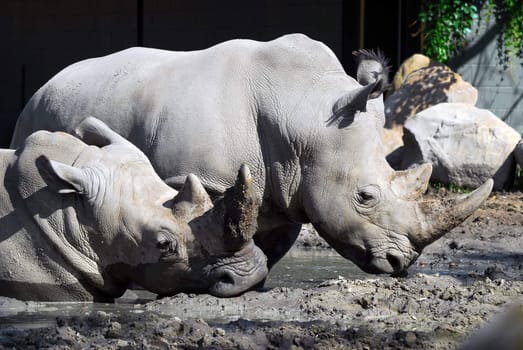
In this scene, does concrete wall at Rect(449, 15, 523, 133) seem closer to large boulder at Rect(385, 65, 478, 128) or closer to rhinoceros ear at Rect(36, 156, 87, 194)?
large boulder at Rect(385, 65, 478, 128)

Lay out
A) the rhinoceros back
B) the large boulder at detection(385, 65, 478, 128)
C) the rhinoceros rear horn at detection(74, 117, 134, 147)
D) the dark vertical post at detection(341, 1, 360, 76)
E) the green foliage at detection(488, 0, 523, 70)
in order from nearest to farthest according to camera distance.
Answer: the rhinoceros rear horn at detection(74, 117, 134, 147), the rhinoceros back, the large boulder at detection(385, 65, 478, 128), the green foliage at detection(488, 0, 523, 70), the dark vertical post at detection(341, 1, 360, 76)

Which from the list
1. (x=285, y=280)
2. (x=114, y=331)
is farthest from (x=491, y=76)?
(x=114, y=331)

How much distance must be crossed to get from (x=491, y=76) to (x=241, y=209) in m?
9.28

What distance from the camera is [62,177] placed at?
5383mm

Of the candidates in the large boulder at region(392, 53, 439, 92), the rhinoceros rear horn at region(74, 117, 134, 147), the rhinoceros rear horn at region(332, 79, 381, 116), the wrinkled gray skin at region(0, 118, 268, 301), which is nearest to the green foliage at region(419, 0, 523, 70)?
the large boulder at region(392, 53, 439, 92)

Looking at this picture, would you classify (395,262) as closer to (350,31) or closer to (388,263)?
(388,263)

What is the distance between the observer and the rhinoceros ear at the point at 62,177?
17.6 ft

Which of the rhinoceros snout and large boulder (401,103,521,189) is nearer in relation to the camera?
the rhinoceros snout

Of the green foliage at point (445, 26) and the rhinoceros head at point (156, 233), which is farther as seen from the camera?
the green foliage at point (445, 26)

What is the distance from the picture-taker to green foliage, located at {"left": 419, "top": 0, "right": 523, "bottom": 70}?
1354 centimetres

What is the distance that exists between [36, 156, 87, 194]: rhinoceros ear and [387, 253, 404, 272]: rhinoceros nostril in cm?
191

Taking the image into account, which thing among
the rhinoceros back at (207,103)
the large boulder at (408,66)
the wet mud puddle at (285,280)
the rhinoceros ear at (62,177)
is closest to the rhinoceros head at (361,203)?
the rhinoceros back at (207,103)

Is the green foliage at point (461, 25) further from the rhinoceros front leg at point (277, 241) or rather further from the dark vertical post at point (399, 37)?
the rhinoceros front leg at point (277, 241)

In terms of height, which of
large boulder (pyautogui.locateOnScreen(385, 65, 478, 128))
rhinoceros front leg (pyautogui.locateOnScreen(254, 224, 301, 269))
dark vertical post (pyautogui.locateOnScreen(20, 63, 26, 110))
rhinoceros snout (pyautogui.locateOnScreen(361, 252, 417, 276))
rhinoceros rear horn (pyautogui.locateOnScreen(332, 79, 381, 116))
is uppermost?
rhinoceros rear horn (pyautogui.locateOnScreen(332, 79, 381, 116))
